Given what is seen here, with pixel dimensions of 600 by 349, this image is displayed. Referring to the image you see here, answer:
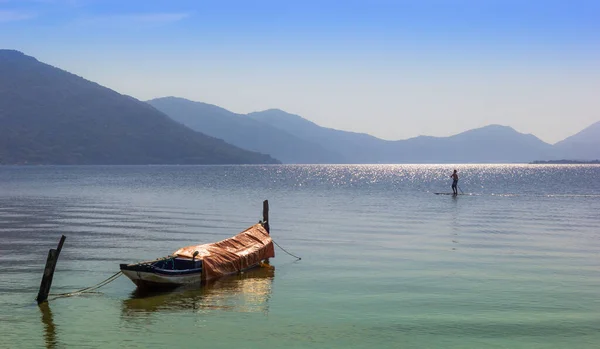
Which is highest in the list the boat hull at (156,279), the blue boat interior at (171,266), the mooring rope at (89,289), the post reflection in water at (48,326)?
the blue boat interior at (171,266)

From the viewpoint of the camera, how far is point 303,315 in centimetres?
2377

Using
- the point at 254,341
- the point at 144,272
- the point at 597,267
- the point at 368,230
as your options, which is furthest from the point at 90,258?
the point at 597,267

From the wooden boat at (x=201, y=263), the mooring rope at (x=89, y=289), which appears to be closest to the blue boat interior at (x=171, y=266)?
the wooden boat at (x=201, y=263)

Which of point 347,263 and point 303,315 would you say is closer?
point 303,315

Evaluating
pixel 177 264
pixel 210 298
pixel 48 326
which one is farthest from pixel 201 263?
pixel 48 326

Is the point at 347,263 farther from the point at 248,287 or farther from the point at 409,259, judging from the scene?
the point at 248,287

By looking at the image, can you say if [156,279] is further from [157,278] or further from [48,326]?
[48,326]

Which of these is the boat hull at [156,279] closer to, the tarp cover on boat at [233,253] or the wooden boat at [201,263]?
the wooden boat at [201,263]

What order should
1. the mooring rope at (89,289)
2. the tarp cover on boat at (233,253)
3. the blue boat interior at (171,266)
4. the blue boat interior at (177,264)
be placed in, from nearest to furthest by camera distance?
the mooring rope at (89,289), the blue boat interior at (171,266), the blue boat interior at (177,264), the tarp cover on boat at (233,253)

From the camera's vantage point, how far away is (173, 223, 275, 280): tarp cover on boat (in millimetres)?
30017

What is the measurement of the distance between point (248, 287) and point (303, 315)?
19.8 ft

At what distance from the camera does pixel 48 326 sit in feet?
72.1

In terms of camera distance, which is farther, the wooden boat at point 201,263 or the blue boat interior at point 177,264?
the blue boat interior at point 177,264

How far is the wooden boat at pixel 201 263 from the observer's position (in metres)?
27.4
